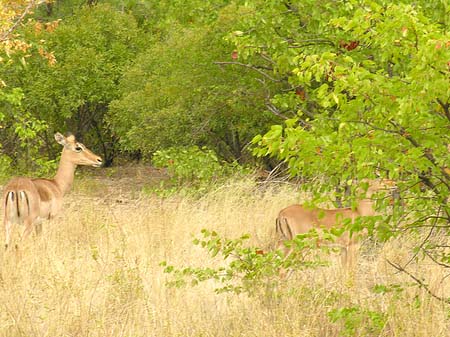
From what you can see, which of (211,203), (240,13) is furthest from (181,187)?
(240,13)

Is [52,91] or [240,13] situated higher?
[240,13]

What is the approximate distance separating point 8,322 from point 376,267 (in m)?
3.73

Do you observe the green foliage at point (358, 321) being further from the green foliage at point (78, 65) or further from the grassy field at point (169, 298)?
the green foliage at point (78, 65)

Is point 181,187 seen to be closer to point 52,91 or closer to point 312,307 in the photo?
point 52,91

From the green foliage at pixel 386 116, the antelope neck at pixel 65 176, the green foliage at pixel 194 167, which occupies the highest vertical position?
the green foliage at pixel 386 116

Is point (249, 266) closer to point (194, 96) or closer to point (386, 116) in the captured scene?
point (386, 116)

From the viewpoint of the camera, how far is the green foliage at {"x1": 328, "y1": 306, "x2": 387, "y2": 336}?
618 cm

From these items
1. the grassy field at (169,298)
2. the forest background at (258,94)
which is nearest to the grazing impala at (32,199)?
the grassy field at (169,298)

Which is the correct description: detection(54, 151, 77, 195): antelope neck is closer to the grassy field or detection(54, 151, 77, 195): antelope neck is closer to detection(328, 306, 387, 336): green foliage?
the grassy field

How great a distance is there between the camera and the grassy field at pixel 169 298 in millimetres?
6703

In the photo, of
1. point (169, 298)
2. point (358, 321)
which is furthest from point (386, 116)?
point (169, 298)

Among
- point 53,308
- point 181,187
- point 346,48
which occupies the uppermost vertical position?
point 346,48

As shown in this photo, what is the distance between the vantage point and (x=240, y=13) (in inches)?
486

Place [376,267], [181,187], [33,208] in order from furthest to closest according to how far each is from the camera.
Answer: [181,187]
[33,208]
[376,267]
